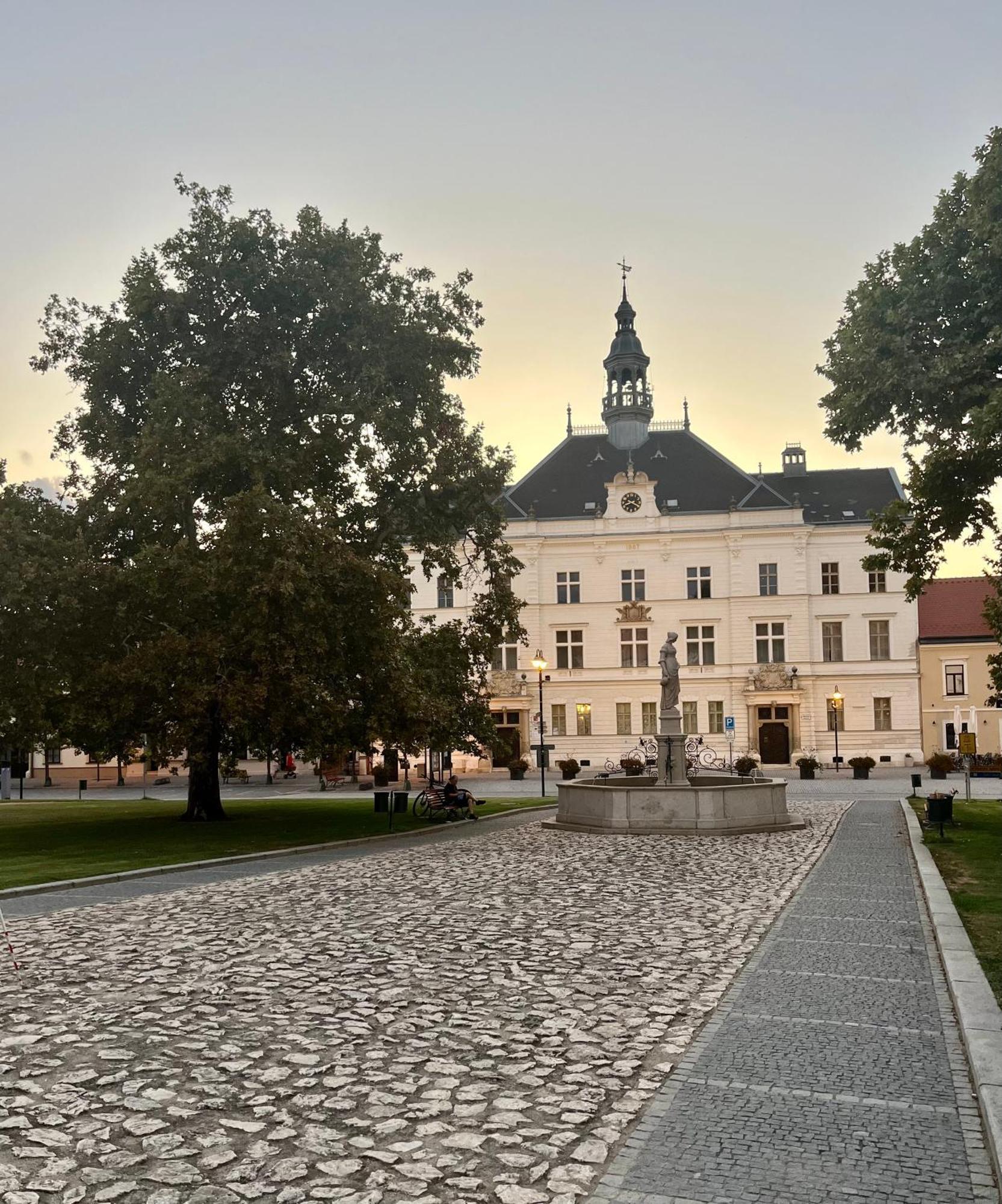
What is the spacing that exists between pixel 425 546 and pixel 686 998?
955 inches

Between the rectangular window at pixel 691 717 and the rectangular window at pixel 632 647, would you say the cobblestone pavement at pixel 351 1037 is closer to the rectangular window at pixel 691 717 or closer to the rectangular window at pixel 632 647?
the rectangular window at pixel 691 717

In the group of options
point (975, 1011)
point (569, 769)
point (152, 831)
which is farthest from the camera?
point (569, 769)

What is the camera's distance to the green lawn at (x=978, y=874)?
35.8 ft

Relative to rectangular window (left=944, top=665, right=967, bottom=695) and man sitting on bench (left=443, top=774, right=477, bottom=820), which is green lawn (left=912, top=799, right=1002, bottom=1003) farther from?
rectangular window (left=944, top=665, right=967, bottom=695)

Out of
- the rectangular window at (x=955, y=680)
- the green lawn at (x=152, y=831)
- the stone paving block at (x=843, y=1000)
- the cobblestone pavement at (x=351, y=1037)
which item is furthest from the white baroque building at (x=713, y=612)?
the stone paving block at (x=843, y=1000)

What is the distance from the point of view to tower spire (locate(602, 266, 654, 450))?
241ft

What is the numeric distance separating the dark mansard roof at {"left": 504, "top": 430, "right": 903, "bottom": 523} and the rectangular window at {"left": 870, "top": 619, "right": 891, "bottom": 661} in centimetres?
624

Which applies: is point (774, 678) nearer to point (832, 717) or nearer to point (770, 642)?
point (770, 642)

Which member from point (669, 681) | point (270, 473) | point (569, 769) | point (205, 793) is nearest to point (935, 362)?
point (669, 681)

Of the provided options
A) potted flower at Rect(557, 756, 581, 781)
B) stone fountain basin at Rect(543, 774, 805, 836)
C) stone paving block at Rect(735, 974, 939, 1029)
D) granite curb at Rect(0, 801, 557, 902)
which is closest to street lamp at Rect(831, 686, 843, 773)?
potted flower at Rect(557, 756, 581, 781)

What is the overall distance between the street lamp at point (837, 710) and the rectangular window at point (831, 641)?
200cm

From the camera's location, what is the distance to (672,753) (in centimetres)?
2891

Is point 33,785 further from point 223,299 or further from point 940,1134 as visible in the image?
point 940,1134

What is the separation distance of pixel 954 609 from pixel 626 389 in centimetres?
2490
